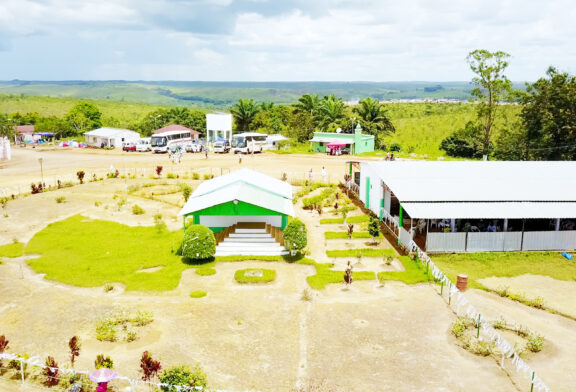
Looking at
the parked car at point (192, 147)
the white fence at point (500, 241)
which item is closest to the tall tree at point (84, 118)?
the parked car at point (192, 147)

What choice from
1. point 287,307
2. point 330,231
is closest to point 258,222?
point 330,231

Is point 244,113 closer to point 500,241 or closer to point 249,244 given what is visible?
point 249,244

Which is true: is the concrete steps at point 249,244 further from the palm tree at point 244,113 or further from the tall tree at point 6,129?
the tall tree at point 6,129

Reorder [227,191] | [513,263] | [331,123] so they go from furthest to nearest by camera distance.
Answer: [331,123] < [227,191] < [513,263]

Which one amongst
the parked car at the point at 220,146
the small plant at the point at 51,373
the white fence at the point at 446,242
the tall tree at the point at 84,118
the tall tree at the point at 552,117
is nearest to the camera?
the small plant at the point at 51,373

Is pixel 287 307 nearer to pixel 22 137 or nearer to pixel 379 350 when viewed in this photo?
pixel 379 350

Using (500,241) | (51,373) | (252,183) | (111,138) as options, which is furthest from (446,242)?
(111,138)
